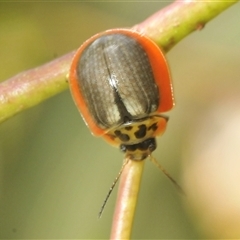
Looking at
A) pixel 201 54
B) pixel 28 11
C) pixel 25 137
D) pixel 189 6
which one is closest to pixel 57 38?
pixel 28 11

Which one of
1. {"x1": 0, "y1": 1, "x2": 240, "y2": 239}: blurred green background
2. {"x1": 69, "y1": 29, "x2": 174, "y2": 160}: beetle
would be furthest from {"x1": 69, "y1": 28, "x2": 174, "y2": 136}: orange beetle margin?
{"x1": 0, "y1": 1, "x2": 240, "y2": 239}: blurred green background

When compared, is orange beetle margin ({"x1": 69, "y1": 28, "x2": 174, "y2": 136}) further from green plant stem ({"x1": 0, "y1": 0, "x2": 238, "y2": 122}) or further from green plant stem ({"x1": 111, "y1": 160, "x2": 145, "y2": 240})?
green plant stem ({"x1": 111, "y1": 160, "x2": 145, "y2": 240})

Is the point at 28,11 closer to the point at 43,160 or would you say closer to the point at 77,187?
the point at 43,160

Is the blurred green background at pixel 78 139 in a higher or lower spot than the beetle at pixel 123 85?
higher

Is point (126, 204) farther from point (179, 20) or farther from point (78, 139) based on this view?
point (78, 139)

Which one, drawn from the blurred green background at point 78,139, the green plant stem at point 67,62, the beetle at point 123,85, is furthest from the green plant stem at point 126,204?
the blurred green background at point 78,139

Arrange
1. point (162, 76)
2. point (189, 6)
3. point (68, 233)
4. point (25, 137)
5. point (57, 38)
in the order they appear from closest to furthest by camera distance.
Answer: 1. point (189, 6)
2. point (162, 76)
3. point (68, 233)
4. point (25, 137)
5. point (57, 38)

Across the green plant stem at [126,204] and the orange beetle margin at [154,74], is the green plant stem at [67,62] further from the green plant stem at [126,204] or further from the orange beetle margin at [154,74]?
the green plant stem at [126,204]
